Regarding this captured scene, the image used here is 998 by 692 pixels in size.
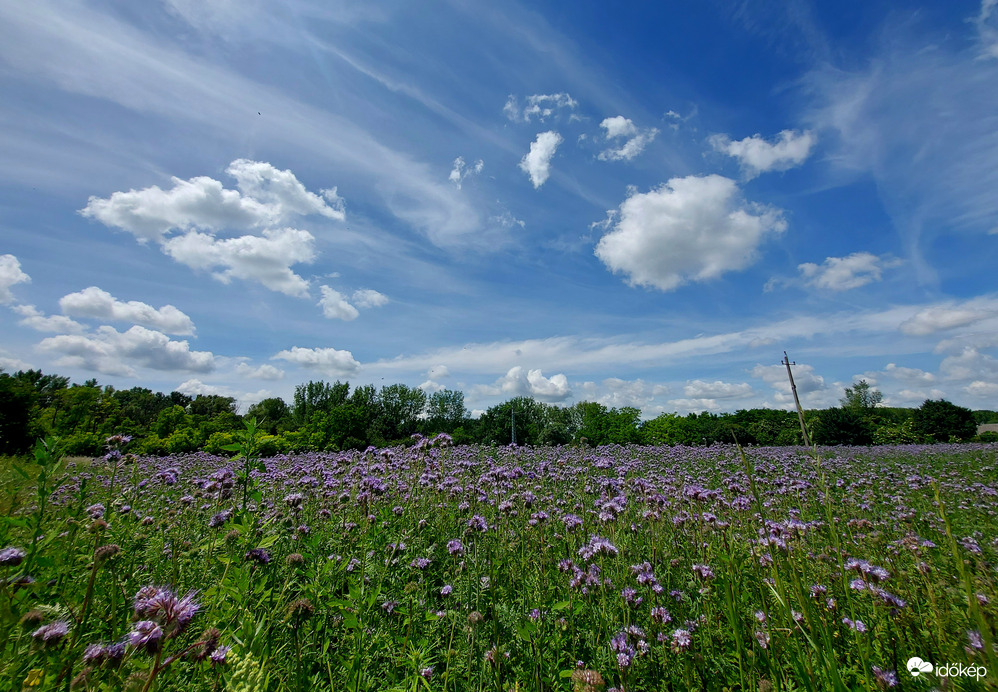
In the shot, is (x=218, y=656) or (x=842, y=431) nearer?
(x=218, y=656)

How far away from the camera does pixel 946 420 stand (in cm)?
2817

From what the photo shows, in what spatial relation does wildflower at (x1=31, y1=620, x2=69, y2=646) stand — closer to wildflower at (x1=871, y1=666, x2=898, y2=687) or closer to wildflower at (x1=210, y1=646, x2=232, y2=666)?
wildflower at (x1=210, y1=646, x2=232, y2=666)

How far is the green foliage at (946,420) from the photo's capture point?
27.3 meters

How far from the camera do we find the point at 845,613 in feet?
11.2

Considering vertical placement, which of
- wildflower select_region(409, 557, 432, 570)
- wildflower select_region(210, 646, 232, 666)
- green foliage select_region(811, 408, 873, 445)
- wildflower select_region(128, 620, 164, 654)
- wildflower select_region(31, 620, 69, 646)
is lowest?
wildflower select_region(409, 557, 432, 570)

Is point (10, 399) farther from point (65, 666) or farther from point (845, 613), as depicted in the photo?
point (845, 613)

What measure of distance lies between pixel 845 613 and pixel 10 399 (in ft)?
113

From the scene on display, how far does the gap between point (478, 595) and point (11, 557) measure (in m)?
2.62

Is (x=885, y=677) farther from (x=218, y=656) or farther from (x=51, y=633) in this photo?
(x=51, y=633)

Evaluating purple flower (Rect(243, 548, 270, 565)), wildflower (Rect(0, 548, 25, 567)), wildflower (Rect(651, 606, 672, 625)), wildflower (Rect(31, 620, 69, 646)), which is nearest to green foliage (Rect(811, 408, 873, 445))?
wildflower (Rect(651, 606, 672, 625))

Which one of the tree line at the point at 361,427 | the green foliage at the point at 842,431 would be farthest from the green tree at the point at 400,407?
A: the green foliage at the point at 842,431

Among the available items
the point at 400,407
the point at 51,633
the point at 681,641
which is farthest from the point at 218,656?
the point at 400,407

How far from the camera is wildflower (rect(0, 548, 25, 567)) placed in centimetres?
200

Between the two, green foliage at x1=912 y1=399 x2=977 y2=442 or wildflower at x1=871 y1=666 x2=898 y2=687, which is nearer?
wildflower at x1=871 y1=666 x2=898 y2=687
